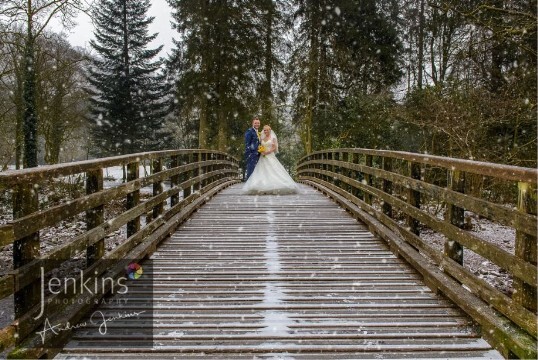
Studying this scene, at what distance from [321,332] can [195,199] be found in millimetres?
6905

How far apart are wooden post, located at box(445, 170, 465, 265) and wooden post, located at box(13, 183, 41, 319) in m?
3.61

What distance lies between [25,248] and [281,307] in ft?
7.01

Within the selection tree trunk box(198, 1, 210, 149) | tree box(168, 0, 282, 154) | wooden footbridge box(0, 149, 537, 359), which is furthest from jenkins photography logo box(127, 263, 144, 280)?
tree box(168, 0, 282, 154)

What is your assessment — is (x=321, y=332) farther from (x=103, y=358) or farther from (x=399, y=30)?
(x=399, y=30)

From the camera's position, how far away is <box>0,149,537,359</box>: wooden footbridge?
321 centimetres

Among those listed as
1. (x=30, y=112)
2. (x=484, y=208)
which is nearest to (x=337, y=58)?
(x=30, y=112)

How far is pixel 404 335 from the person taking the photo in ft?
11.7

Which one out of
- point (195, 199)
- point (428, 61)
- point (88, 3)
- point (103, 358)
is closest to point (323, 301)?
point (103, 358)

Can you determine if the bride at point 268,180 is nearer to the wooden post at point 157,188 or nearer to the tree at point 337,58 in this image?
the wooden post at point 157,188

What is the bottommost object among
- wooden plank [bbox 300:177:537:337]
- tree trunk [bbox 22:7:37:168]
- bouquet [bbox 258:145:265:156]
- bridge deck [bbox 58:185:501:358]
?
bridge deck [bbox 58:185:501:358]

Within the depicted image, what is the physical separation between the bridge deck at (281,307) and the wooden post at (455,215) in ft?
1.47

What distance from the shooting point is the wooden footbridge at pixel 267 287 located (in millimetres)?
3207

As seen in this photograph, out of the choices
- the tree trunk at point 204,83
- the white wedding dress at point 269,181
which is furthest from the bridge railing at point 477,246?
the tree trunk at point 204,83

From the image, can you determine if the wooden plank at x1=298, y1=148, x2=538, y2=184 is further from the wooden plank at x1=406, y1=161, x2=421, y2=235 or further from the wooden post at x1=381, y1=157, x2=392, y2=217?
the wooden post at x1=381, y1=157, x2=392, y2=217
